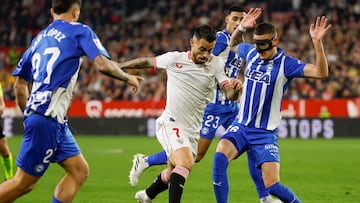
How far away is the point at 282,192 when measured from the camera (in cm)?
909

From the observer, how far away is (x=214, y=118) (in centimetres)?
1193

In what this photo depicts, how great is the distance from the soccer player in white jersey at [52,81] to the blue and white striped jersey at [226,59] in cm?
411

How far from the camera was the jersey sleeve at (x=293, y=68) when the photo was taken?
9195mm

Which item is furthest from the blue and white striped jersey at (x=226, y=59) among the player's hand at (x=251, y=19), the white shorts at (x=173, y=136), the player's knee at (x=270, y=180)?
the player's knee at (x=270, y=180)

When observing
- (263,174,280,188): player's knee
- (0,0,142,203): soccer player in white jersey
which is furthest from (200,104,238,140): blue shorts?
(0,0,142,203): soccer player in white jersey

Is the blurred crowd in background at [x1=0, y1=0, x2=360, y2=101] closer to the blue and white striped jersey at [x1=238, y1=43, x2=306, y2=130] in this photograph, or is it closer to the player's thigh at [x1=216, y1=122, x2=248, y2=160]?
the blue and white striped jersey at [x1=238, y1=43, x2=306, y2=130]

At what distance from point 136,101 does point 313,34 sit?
62.3 feet

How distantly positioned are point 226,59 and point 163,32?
69.5 feet

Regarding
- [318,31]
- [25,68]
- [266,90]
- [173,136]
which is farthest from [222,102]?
[25,68]

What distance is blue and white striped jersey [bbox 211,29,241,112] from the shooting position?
1166 cm

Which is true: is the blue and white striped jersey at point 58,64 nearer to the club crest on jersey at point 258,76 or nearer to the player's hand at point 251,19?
the club crest on jersey at point 258,76

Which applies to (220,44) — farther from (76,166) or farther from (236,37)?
(76,166)

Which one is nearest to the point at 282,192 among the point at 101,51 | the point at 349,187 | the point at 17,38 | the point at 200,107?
the point at 200,107

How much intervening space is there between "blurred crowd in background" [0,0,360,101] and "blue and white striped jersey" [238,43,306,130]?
56.9ft
